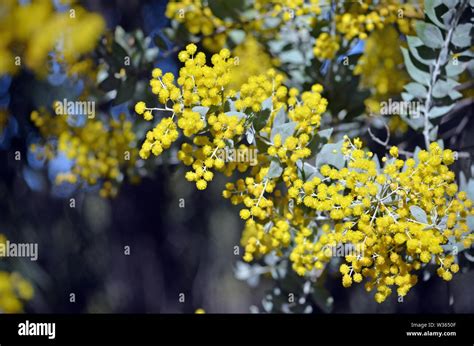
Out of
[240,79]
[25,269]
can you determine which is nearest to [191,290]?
[25,269]

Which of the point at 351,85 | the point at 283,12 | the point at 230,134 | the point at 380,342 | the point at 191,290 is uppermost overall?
the point at 283,12

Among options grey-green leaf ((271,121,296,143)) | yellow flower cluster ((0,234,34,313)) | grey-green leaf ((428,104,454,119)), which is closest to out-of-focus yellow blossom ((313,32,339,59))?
grey-green leaf ((428,104,454,119))

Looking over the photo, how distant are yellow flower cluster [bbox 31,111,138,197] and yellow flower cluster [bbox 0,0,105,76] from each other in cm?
22

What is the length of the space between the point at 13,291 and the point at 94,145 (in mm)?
730

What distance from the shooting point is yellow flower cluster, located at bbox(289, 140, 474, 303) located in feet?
3.75

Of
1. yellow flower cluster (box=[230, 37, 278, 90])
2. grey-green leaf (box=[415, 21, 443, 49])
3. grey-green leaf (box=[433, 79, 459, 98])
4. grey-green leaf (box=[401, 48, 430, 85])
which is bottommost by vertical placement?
grey-green leaf (box=[433, 79, 459, 98])

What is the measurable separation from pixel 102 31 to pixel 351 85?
2.83ft

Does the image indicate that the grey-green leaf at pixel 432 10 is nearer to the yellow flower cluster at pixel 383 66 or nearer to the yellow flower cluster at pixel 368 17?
the yellow flower cluster at pixel 368 17

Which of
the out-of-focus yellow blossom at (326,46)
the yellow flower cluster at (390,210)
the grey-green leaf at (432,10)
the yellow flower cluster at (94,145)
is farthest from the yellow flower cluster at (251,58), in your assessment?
the yellow flower cluster at (390,210)

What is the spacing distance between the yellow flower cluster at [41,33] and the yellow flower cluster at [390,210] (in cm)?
105

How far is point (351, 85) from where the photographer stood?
5.34 ft

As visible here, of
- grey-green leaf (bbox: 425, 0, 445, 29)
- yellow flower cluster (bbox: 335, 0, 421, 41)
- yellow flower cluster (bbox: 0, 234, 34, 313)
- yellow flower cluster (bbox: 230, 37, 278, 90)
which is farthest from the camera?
yellow flower cluster (bbox: 0, 234, 34, 313)

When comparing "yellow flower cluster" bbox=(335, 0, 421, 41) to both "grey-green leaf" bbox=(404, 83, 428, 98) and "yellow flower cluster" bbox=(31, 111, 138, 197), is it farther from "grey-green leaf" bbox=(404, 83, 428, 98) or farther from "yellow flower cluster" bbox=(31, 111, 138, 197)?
"yellow flower cluster" bbox=(31, 111, 138, 197)

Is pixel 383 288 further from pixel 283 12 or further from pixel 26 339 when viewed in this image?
pixel 26 339
